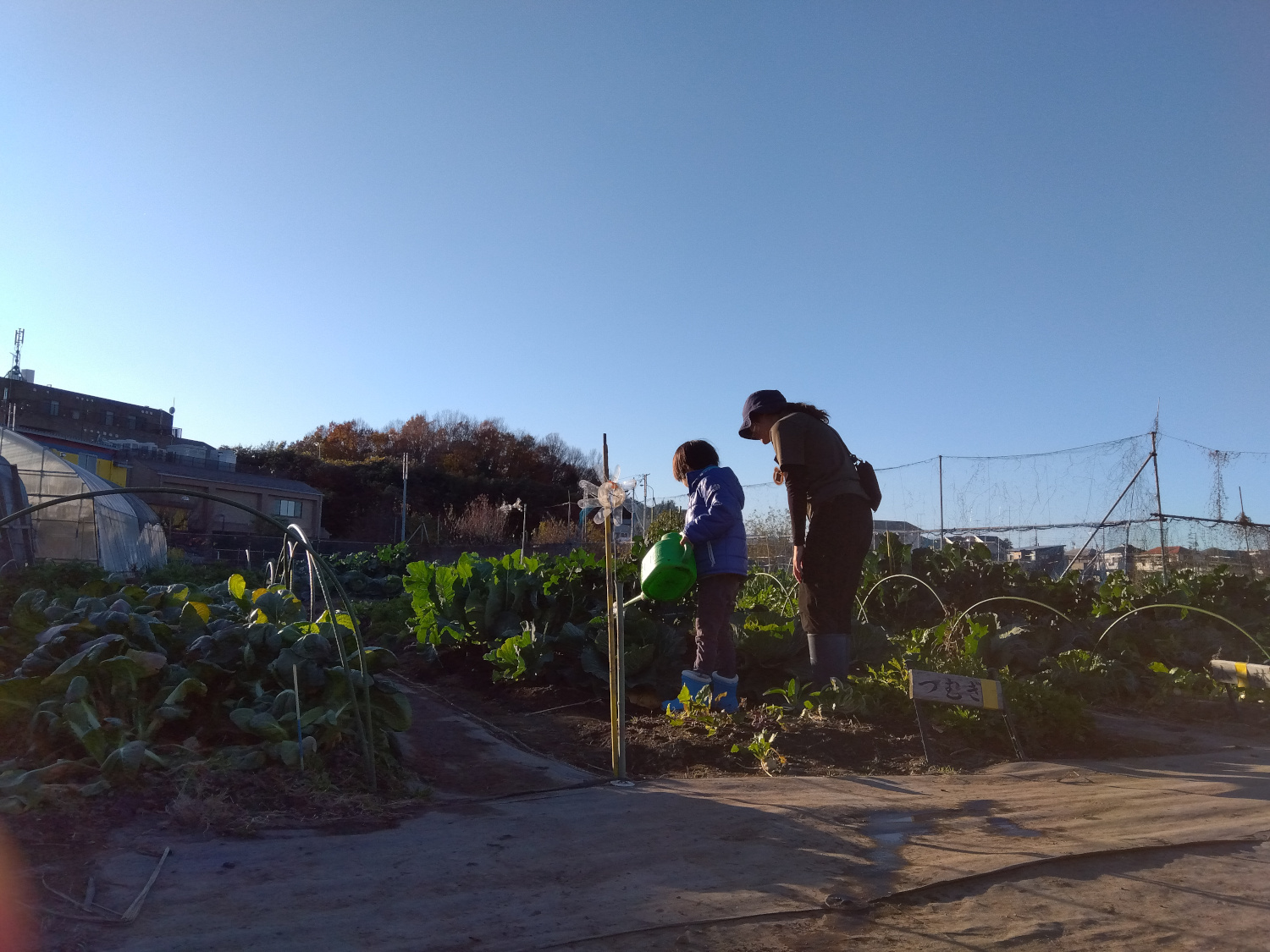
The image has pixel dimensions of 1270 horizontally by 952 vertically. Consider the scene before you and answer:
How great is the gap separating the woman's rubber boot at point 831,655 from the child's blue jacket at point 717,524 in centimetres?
55

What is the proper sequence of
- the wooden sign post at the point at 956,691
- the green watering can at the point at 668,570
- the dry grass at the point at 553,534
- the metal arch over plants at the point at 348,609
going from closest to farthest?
the metal arch over plants at the point at 348,609 → the green watering can at the point at 668,570 → the wooden sign post at the point at 956,691 → the dry grass at the point at 553,534

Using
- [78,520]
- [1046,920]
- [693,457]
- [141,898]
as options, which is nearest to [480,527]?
[78,520]

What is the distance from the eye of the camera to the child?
4.29 meters

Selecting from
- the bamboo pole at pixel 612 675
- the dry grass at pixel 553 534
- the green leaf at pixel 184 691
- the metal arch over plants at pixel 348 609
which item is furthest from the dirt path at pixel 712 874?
the dry grass at pixel 553 534

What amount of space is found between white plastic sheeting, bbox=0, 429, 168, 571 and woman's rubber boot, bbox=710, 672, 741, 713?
10984 millimetres

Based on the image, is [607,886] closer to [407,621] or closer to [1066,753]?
[1066,753]

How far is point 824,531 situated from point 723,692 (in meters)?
0.96

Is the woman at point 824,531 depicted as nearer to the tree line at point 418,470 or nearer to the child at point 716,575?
the child at point 716,575

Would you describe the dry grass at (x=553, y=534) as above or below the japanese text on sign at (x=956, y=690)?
above

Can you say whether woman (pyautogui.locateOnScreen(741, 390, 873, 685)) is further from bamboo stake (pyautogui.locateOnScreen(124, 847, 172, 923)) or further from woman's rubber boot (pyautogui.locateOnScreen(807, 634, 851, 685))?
bamboo stake (pyautogui.locateOnScreen(124, 847, 172, 923))

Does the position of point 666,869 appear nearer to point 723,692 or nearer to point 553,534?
point 723,692

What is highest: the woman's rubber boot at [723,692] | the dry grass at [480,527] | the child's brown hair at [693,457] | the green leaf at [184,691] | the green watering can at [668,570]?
the dry grass at [480,527]

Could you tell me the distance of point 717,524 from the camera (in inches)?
169

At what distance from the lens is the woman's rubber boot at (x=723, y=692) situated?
4223mm
